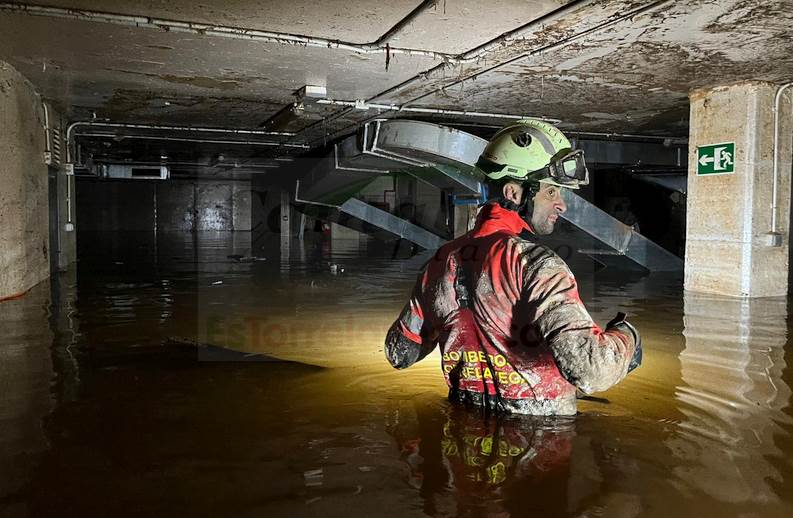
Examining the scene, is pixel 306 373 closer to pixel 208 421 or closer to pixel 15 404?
pixel 208 421

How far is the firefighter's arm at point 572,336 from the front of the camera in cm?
256

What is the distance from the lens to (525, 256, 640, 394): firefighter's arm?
2.56 meters

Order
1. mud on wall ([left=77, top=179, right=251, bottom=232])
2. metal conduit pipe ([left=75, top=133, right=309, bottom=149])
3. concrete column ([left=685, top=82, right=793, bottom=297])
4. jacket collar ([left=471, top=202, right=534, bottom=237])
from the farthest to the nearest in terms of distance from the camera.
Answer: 1. mud on wall ([left=77, top=179, right=251, bottom=232])
2. metal conduit pipe ([left=75, top=133, right=309, bottom=149])
3. concrete column ([left=685, top=82, right=793, bottom=297])
4. jacket collar ([left=471, top=202, right=534, bottom=237])

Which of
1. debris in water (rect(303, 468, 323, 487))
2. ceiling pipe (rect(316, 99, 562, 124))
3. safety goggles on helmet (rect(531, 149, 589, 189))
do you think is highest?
ceiling pipe (rect(316, 99, 562, 124))

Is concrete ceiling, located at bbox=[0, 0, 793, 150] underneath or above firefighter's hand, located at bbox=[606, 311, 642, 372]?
above

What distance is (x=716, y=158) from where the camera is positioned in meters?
8.82

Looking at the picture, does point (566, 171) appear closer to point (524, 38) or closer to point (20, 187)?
point (524, 38)

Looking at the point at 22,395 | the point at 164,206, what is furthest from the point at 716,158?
the point at 164,206

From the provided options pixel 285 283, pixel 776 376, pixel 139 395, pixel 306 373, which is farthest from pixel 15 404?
pixel 285 283

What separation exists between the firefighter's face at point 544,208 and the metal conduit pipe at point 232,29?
2789 mm

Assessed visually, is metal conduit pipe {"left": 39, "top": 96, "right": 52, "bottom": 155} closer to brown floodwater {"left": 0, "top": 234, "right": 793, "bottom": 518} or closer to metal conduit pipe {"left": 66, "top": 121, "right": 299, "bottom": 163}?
metal conduit pipe {"left": 66, "top": 121, "right": 299, "bottom": 163}

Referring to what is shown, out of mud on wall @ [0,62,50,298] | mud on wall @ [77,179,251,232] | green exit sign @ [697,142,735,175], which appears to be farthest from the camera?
mud on wall @ [77,179,251,232]

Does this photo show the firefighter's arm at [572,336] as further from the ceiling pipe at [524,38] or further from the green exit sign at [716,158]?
the green exit sign at [716,158]

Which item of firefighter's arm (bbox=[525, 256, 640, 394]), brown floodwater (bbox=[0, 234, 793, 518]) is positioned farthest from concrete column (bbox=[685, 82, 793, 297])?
firefighter's arm (bbox=[525, 256, 640, 394])
